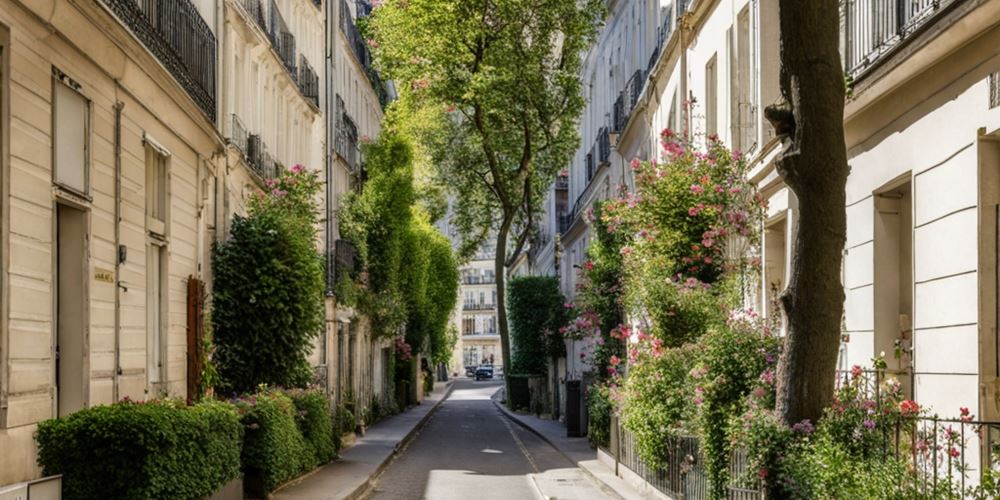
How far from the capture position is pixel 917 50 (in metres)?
10.3

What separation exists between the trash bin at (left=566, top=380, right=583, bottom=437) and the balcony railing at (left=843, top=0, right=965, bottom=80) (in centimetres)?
2119

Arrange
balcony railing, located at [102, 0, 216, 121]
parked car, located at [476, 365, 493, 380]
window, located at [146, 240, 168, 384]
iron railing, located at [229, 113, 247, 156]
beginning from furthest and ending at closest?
parked car, located at [476, 365, 493, 380]
iron railing, located at [229, 113, 247, 156]
window, located at [146, 240, 168, 384]
balcony railing, located at [102, 0, 216, 121]

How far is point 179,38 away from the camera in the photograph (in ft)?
56.2

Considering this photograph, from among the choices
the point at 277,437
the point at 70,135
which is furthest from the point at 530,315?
the point at 70,135

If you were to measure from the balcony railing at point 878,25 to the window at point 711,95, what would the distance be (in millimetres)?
8064

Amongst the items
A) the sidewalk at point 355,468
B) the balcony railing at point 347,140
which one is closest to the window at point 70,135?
the sidewalk at point 355,468

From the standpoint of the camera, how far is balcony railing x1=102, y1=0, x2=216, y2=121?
14.6 meters

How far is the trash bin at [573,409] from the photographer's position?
33781 mm

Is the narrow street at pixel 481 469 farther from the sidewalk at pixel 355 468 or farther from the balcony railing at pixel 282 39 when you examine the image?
the balcony railing at pixel 282 39

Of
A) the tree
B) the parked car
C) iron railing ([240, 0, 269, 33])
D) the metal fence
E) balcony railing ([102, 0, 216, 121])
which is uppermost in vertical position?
the tree

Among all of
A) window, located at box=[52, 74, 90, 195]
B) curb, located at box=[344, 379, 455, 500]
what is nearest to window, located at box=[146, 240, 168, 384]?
curb, located at box=[344, 379, 455, 500]

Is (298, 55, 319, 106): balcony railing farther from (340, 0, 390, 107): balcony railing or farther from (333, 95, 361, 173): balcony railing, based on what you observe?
(340, 0, 390, 107): balcony railing

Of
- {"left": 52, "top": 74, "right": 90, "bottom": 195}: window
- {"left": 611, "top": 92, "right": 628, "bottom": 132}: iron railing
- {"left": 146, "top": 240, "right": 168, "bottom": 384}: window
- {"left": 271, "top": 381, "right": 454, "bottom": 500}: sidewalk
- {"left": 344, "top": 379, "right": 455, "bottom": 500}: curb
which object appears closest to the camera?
{"left": 52, "top": 74, "right": 90, "bottom": 195}: window

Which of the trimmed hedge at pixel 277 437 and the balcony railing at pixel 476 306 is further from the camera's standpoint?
the balcony railing at pixel 476 306
